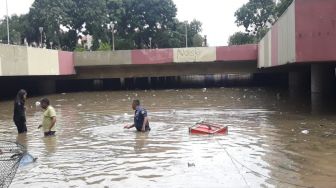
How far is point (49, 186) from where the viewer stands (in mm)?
8328

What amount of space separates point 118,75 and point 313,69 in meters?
25.1

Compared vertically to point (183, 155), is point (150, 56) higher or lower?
higher

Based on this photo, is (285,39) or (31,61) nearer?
(285,39)

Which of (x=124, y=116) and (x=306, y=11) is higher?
(x=306, y=11)

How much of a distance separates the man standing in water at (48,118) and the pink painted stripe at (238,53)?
106 feet

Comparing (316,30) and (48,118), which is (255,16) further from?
(48,118)

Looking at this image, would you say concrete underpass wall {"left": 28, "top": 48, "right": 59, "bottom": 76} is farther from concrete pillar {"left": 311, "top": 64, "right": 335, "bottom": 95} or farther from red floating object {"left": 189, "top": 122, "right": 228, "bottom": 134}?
red floating object {"left": 189, "top": 122, "right": 228, "bottom": 134}

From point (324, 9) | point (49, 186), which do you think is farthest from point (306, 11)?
point (49, 186)

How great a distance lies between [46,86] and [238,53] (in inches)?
679

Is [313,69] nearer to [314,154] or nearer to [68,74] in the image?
[314,154]

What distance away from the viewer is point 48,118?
46.6 feet

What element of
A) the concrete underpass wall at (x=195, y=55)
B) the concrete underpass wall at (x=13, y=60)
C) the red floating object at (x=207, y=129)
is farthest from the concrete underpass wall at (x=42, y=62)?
the red floating object at (x=207, y=129)

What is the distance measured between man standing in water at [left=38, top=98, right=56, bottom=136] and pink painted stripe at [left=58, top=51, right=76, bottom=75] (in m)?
27.2

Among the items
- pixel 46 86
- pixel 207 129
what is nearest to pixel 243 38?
pixel 46 86
